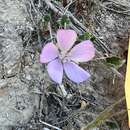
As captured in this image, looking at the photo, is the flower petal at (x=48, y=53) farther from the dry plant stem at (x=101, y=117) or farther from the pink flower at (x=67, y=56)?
the dry plant stem at (x=101, y=117)

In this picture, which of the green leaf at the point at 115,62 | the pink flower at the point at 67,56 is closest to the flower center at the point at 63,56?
the pink flower at the point at 67,56

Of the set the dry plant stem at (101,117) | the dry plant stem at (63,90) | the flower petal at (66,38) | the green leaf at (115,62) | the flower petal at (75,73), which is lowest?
the dry plant stem at (101,117)

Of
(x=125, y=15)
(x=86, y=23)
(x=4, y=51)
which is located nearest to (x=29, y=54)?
(x=4, y=51)

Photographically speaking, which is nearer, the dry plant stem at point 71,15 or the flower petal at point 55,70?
the flower petal at point 55,70

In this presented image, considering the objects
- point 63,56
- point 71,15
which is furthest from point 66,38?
point 71,15

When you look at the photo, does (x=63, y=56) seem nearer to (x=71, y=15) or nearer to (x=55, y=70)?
(x=55, y=70)

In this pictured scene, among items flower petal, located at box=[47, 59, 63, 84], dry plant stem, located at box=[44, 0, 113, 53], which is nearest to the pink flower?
flower petal, located at box=[47, 59, 63, 84]
